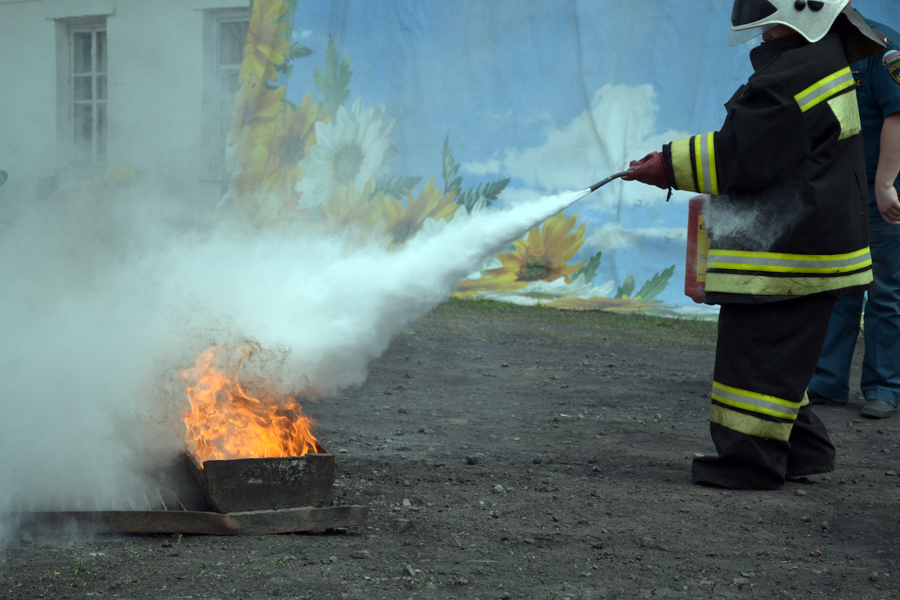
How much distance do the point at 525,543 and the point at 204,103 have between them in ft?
31.8

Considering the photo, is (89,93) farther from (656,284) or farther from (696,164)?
(696,164)

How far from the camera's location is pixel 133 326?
2926 mm

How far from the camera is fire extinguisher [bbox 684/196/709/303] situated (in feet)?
10.3

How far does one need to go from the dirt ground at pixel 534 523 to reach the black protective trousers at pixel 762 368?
98 mm

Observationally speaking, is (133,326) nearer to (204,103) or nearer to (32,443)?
(32,443)

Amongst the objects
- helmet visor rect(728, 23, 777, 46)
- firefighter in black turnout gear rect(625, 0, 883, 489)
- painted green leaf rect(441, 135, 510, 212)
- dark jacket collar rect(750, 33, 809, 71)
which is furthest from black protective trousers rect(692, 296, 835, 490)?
painted green leaf rect(441, 135, 510, 212)

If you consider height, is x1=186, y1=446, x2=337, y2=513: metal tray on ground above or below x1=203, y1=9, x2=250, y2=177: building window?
below

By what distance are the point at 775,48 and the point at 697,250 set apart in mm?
813

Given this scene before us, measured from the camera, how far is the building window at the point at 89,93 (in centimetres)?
1146

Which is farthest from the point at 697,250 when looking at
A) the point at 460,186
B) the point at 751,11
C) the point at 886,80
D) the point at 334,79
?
the point at 334,79

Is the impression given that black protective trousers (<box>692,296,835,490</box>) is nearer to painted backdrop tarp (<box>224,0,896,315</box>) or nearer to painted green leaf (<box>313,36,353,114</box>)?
painted backdrop tarp (<box>224,0,896,315</box>)

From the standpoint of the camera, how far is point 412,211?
30.3ft

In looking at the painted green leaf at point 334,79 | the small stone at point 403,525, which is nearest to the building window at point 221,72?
the painted green leaf at point 334,79

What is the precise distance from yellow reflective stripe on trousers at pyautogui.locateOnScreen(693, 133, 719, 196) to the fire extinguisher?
18cm
